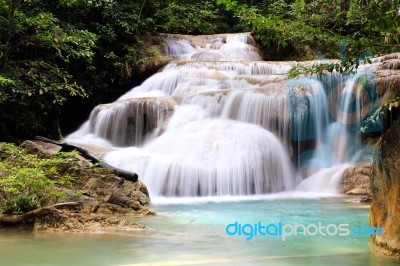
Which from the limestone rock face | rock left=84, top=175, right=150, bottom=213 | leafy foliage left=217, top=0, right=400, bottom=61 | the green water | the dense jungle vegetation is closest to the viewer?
leafy foliage left=217, top=0, right=400, bottom=61

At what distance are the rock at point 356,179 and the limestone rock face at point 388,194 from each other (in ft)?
17.2

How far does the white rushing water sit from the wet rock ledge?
195cm

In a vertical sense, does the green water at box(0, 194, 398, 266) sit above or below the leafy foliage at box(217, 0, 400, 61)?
below

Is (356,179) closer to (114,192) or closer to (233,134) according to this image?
(233,134)

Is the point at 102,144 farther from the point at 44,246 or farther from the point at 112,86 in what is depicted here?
the point at 44,246

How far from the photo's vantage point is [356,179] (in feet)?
30.8

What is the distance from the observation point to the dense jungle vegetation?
4.11 metres

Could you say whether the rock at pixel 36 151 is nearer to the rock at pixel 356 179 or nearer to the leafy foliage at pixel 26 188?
the leafy foliage at pixel 26 188

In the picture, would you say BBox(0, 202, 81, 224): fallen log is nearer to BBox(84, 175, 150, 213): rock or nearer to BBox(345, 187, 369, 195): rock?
BBox(84, 175, 150, 213): rock

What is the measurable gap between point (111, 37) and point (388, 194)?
41.2ft

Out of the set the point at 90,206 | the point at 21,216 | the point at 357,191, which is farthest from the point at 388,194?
the point at 357,191

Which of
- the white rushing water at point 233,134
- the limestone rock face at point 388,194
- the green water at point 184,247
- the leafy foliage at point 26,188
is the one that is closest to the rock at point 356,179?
the white rushing water at point 233,134

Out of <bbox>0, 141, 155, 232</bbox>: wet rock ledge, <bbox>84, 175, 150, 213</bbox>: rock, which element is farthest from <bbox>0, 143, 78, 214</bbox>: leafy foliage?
<bbox>84, 175, 150, 213</bbox>: rock

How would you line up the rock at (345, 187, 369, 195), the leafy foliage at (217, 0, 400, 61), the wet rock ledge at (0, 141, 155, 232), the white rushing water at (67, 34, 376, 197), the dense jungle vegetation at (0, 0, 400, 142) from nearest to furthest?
1. the leafy foliage at (217, 0, 400, 61)
2. the dense jungle vegetation at (0, 0, 400, 142)
3. the wet rock ledge at (0, 141, 155, 232)
4. the rock at (345, 187, 369, 195)
5. the white rushing water at (67, 34, 376, 197)
